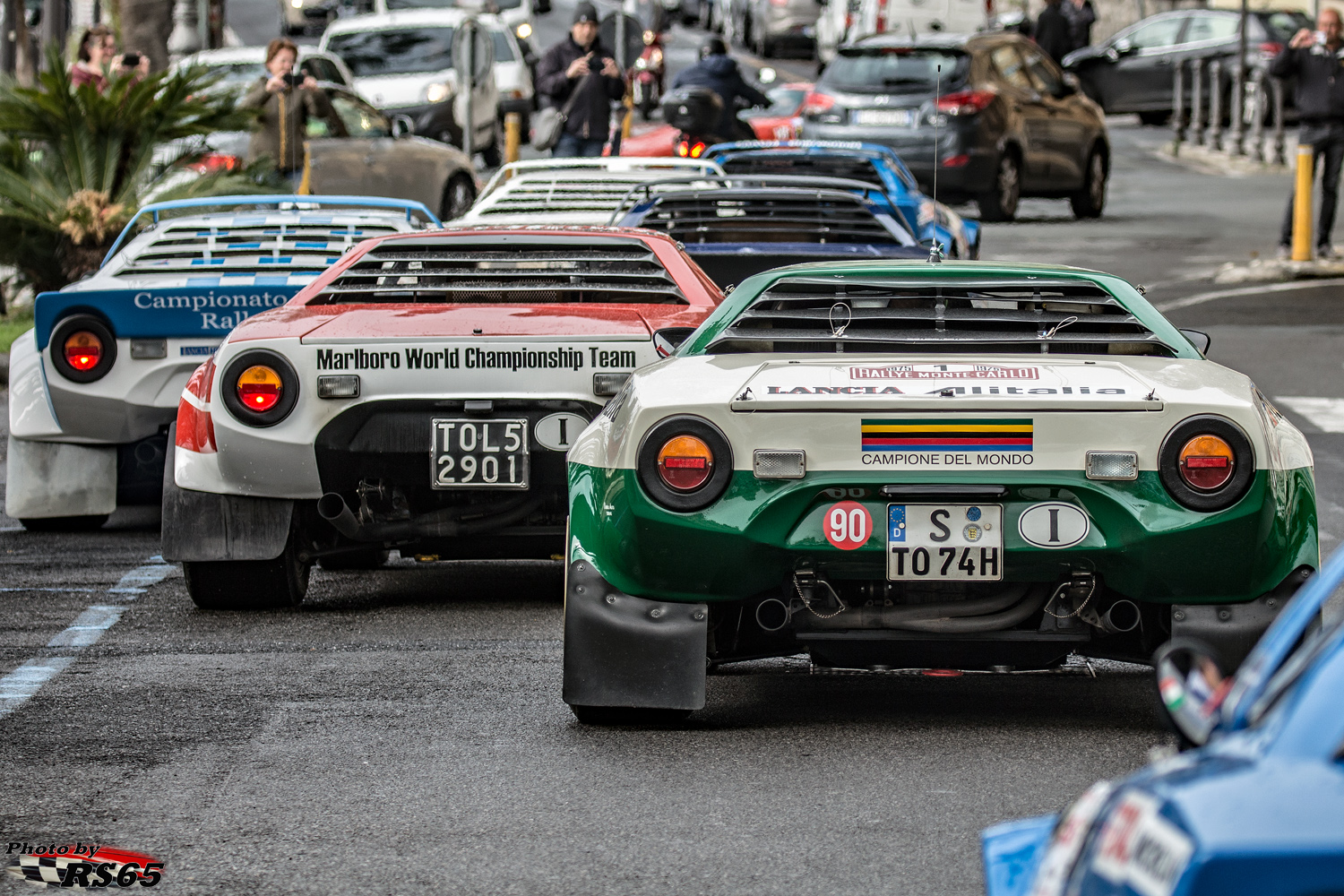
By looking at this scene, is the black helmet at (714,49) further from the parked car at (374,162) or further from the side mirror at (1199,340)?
the side mirror at (1199,340)

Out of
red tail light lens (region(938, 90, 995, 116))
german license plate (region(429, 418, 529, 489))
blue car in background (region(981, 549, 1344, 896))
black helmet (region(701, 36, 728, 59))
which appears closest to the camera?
blue car in background (region(981, 549, 1344, 896))

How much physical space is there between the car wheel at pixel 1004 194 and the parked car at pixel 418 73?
7301 millimetres

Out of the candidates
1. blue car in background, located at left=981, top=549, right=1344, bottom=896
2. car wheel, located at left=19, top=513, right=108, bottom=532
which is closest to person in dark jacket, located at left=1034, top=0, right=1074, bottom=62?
car wheel, located at left=19, top=513, right=108, bottom=532

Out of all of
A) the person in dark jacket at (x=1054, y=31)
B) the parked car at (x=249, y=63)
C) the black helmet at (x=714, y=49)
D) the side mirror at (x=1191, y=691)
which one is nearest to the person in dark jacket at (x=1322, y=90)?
the black helmet at (x=714, y=49)

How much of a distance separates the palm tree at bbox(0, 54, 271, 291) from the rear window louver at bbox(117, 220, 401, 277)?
514 centimetres

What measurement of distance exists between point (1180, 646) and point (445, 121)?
78.2 feet

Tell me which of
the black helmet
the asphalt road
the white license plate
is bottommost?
the asphalt road

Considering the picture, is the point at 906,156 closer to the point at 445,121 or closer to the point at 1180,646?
the point at 445,121

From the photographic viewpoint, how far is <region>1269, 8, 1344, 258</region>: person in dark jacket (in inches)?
657

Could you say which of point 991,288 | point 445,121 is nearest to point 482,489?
point 991,288

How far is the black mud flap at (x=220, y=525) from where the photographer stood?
23.2 ft

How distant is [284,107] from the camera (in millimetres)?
15758

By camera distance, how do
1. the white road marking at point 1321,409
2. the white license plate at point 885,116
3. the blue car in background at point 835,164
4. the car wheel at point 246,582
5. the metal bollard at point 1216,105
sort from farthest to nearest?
the metal bollard at point 1216,105
the white license plate at point 885,116
the blue car in background at point 835,164
the white road marking at point 1321,409
the car wheel at point 246,582

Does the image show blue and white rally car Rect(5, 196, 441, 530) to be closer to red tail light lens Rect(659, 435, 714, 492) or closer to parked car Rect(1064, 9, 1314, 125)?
red tail light lens Rect(659, 435, 714, 492)
